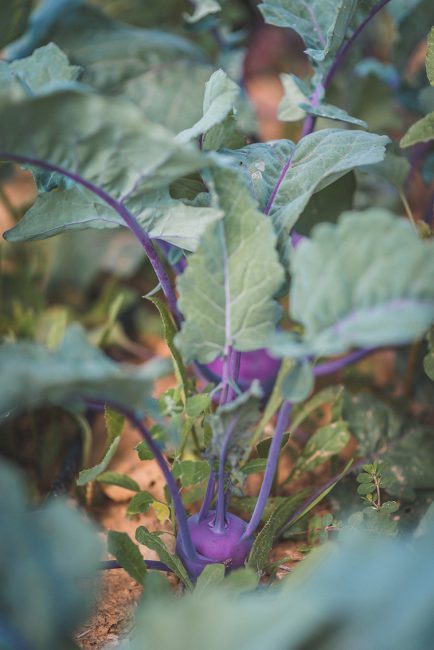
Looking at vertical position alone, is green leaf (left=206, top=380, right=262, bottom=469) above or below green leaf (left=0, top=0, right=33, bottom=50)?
below

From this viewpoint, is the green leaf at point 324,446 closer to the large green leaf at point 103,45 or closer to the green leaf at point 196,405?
the green leaf at point 196,405

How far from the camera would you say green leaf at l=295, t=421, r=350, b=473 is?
28.9 inches

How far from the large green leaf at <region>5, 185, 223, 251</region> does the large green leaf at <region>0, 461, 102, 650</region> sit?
0.89 feet

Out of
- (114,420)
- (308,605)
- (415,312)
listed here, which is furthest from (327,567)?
(114,420)

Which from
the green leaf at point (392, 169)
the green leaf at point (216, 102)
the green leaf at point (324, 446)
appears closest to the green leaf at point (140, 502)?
the green leaf at point (324, 446)

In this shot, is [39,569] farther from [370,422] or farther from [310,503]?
[370,422]

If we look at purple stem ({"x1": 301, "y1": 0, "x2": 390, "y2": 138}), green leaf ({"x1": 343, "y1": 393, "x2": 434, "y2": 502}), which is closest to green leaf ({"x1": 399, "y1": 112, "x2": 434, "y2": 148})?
purple stem ({"x1": 301, "y1": 0, "x2": 390, "y2": 138})

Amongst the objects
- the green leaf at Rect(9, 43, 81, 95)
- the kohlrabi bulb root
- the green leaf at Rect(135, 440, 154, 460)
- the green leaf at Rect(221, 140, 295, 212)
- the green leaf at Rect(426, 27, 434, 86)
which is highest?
the green leaf at Rect(426, 27, 434, 86)

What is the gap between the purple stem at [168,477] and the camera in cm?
48

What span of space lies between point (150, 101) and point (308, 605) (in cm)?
95

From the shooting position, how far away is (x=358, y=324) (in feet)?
1.38

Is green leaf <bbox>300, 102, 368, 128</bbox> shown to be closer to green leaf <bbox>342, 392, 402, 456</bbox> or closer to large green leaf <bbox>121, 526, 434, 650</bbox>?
green leaf <bbox>342, 392, 402, 456</bbox>

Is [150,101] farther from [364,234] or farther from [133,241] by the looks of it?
[364,234]

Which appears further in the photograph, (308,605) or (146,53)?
(146,53)
